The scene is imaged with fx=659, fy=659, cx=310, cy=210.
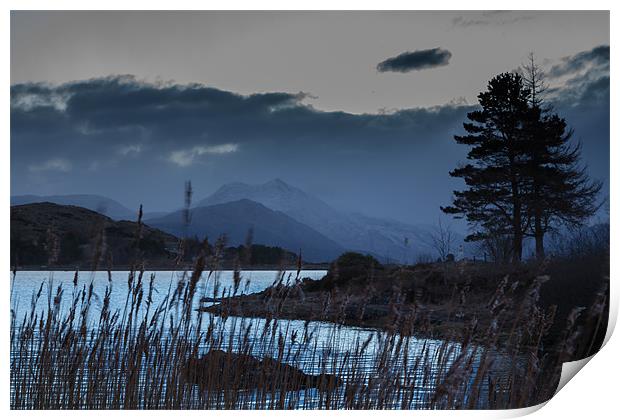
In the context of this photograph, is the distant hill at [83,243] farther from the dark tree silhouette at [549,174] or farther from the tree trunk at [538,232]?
the tree trunk at [538,232]

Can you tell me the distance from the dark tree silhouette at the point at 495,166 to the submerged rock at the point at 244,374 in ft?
27.2

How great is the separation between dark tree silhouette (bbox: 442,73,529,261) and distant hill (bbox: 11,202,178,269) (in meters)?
8.55

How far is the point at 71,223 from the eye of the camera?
156 inches

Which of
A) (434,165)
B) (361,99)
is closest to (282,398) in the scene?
(361,99)

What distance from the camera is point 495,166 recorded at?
12031 mm

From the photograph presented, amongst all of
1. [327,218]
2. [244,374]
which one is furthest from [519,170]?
[244,374]

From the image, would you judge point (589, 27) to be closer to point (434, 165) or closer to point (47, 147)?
point (434, 165)

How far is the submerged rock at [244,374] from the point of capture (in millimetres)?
3342

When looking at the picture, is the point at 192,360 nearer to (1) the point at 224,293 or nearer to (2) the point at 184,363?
(2) the point at 184,363

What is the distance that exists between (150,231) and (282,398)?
114cm

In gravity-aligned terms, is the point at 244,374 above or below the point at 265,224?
below

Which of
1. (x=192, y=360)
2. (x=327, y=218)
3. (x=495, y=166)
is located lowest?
(x=192, y=360)

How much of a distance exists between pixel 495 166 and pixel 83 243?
33.3 feet
